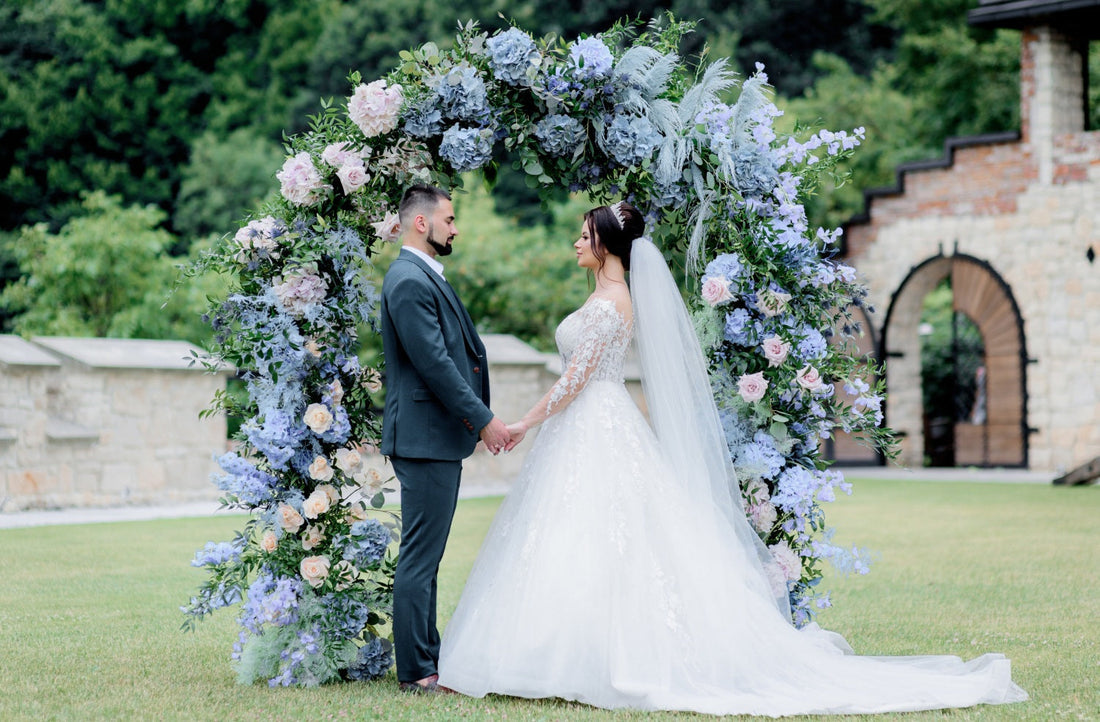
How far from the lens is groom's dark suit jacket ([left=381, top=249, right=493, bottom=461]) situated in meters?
4.91

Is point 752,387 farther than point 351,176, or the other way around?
point 752,387

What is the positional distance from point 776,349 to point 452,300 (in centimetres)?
146

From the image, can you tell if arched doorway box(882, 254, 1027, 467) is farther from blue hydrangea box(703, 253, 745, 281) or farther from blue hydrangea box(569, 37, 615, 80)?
blue hydrangea box(569, 37, 615, 80)

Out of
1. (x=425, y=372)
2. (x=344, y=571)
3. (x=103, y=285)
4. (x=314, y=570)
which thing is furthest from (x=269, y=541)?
(x=103, y=285)

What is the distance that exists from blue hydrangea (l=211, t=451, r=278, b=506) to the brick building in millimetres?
14662

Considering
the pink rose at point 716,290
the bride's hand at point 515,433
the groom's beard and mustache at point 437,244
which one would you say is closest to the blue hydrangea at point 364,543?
the bride's hand at point 515,433

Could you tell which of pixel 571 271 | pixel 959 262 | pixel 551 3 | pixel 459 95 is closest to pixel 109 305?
pixel 571 271

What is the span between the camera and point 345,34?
94.2 feet

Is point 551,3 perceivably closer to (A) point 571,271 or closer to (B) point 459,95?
(A) point 571,271

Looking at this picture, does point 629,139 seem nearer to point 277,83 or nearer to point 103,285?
point 103,285

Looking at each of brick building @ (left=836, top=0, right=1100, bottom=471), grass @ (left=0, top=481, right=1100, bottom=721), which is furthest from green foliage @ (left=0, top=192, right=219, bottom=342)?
brick building @ (left=836, top=0, right=1100, bottom=471)

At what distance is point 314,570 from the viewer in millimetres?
5254

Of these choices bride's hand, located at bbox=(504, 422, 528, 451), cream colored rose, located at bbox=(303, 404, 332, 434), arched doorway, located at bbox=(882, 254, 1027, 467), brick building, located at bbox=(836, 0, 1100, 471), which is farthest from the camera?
arched doorway, located at bbox=(882, 254, 1027, 467)

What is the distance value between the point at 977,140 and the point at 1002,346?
3.04 m
